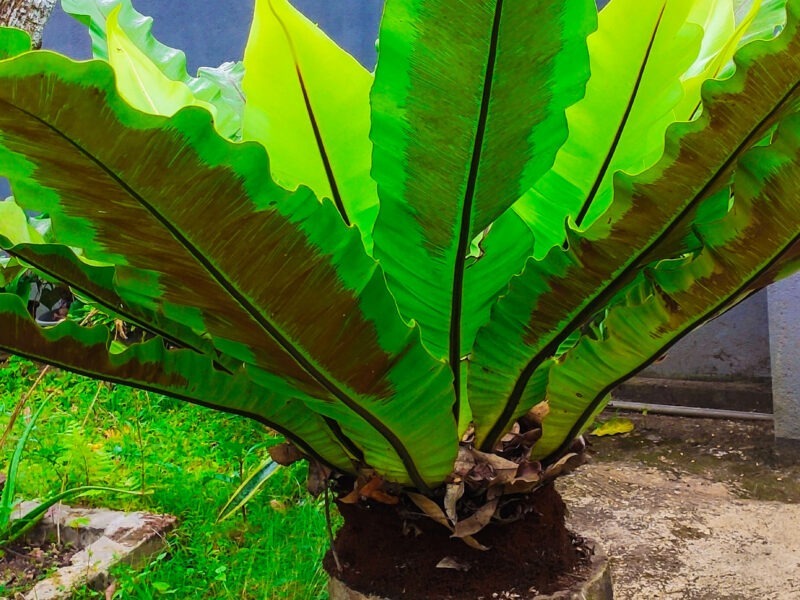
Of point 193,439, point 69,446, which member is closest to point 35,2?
point 69,446

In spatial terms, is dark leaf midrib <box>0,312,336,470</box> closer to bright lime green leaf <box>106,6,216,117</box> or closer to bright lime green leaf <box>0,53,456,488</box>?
bright lime green leaf <box>0,53,456,488</box>

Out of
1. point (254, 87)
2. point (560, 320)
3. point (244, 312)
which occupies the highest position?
point (254, 87)

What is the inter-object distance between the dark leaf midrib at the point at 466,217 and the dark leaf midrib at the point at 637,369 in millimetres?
119

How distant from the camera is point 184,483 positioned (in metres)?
2.13

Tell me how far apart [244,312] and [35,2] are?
1.49 metres

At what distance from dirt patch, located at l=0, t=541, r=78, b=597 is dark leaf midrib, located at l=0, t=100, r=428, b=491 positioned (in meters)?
1.18

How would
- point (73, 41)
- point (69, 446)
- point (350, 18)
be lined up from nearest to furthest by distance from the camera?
1. point (69, 446)
2. point (350, 18)
3. point (73, 41)

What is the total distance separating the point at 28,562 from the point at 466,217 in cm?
155

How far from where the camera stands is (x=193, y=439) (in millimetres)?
2533

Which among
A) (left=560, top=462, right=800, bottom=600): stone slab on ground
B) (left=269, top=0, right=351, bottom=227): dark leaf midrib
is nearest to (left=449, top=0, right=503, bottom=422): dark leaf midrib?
(left=269, top=0, right=351, bottom=227): dark leaf midrib

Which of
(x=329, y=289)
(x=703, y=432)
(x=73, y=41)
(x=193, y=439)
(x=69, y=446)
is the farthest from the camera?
(x=73, y=41)

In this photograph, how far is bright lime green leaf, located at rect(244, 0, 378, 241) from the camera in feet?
2.33

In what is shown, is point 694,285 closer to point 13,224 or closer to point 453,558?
point 453,558

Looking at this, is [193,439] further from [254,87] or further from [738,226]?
[738,226]
